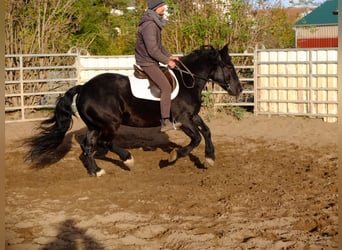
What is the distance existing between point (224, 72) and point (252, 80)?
546 cm

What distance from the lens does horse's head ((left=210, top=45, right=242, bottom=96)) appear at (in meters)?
7.49

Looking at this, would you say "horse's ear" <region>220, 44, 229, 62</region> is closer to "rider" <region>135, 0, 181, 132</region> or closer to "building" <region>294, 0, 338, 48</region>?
"rider" <region>135, 0, 181, 132</region>

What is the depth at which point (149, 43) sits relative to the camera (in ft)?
22.1

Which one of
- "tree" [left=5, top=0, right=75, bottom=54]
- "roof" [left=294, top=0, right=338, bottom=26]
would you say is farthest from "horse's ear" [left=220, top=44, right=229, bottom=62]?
"roof" [left=294, top=0, right=338, bottom=26]

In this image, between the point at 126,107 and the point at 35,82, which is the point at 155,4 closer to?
the point at 126,107

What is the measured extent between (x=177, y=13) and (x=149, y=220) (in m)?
9.83

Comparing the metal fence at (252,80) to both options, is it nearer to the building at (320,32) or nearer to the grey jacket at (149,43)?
the grey jacket at (149,43)

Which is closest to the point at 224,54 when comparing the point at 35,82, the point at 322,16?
the point at 35,82

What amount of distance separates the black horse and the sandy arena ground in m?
0.45

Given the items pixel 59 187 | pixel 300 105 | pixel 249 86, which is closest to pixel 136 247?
pixel 59 187

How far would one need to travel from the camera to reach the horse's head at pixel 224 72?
295 inches

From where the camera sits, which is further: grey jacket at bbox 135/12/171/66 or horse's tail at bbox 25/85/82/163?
horse's tail at bbox 25/85/82/163

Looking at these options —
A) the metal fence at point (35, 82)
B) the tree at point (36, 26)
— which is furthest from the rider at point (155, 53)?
the tree at point (36, 26)

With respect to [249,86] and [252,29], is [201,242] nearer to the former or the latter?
[249,86]
